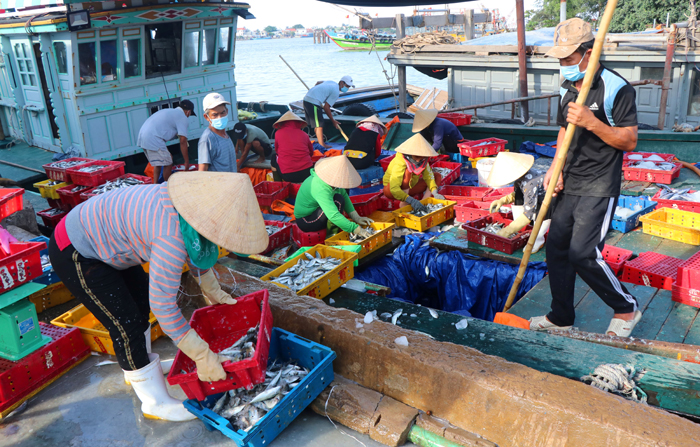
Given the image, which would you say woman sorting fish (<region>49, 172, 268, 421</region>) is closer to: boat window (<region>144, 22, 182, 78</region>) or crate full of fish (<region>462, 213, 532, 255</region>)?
crate full of fish (<region>462, 213, 532, 255</region>)

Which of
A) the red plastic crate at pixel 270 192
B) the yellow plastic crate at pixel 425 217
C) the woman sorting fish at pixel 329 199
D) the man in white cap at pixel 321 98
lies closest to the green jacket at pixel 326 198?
the woman sorting fish at pixel 329 199

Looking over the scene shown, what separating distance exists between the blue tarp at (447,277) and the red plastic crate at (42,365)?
2.58 m

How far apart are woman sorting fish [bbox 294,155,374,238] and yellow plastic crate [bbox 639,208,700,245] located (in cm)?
277

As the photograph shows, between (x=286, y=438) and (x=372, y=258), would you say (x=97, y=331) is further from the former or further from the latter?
(x=372, y=258)

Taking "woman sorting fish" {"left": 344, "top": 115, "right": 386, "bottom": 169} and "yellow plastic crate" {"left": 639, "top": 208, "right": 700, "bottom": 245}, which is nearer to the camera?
"yellow plastic crate" {"left": 639, "top": 208, "right": 700, "bottom": 245}

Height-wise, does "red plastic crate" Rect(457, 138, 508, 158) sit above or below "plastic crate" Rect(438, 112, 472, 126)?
below

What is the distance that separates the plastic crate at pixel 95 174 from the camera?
6832 millimetres

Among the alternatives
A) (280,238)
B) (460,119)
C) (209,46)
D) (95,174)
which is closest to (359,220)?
(280,238)

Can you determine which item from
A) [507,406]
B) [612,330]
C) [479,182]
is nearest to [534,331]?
[612,330]

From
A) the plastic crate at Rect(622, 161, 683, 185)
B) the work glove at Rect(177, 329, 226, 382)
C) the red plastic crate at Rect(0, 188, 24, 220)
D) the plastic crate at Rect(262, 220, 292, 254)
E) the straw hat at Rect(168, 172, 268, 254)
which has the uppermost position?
the straw hat at Rect(168, 172, 268, 254)

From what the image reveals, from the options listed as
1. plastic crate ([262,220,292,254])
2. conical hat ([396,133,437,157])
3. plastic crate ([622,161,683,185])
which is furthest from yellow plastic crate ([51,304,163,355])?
plastic crate ([622,161,683,185])

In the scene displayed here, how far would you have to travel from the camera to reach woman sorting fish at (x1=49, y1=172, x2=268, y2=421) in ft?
7.79

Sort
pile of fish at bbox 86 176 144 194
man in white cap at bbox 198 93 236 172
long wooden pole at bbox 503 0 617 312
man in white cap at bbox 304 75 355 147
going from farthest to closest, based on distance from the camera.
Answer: man in white cap at bbox 304 75 355 147
pile of fish at bbox 86 176 144 194
man in white cap at bbox 198 93 236 172
long wooden pole at bbox 503 0 617 312

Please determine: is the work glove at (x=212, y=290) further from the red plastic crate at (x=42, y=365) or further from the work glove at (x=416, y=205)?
the work glove at (x=416, y=205)
